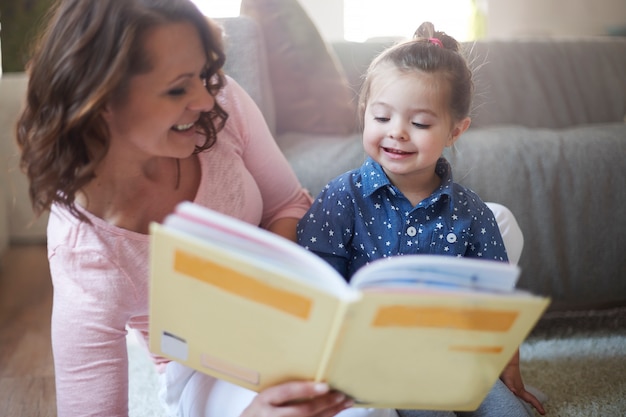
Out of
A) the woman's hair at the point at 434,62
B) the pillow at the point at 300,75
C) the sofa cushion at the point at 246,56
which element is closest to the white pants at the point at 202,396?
the woman's hair at the point at 434,62

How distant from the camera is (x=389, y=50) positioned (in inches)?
39.2

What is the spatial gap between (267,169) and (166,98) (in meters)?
0.32

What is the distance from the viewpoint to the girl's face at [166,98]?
793mm

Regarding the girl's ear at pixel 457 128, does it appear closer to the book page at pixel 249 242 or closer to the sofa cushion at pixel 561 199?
the sofa cushion at pixel 561 199

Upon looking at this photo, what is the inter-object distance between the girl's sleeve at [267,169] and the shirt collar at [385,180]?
151 millimetres

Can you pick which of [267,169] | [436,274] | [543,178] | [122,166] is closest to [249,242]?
[436,274]

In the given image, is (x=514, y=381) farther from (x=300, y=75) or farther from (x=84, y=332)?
(x=300, y=75)

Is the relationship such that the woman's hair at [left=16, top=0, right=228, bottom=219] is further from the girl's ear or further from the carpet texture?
the carpet texture

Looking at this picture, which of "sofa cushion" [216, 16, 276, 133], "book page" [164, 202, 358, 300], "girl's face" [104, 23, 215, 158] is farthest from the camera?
"sofa cushion" [216, 16, 276, 133]

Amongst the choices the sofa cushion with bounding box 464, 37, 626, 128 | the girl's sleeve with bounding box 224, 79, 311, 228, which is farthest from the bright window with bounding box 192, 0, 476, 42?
the girl's sleeve with bounding box 224, 79, 311, 228

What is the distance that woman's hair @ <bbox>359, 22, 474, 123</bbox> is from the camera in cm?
95

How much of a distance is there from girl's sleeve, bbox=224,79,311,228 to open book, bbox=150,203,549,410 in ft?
1.41

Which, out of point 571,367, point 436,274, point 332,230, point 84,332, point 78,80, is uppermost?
point 78,80

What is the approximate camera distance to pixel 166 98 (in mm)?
802
